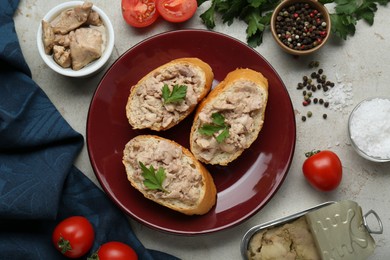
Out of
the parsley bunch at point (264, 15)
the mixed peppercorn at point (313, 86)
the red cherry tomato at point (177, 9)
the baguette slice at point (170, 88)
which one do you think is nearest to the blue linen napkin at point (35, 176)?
the baguette slice at point (170, 88)

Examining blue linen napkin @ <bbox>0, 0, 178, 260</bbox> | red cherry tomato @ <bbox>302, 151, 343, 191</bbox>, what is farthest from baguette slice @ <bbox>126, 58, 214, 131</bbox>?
red cherry tomato @ <bbox>302, 151, 343, 191</bbox>

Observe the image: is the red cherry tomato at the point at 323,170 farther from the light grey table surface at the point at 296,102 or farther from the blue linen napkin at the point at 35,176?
the blue linen napkin at the point at 35,176

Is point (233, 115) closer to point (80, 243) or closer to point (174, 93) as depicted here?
point (174, 93)

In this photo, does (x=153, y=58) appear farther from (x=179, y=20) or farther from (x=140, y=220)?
(x=140, y=220)

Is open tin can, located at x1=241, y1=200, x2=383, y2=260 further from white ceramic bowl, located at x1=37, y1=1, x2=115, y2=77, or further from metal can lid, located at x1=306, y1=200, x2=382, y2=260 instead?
white ceramic bowl, located at x1=37, y1=1, x2=115, y2=77

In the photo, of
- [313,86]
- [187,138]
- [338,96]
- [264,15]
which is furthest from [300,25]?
[187,138]

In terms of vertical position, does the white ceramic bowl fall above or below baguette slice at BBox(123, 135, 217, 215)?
above
